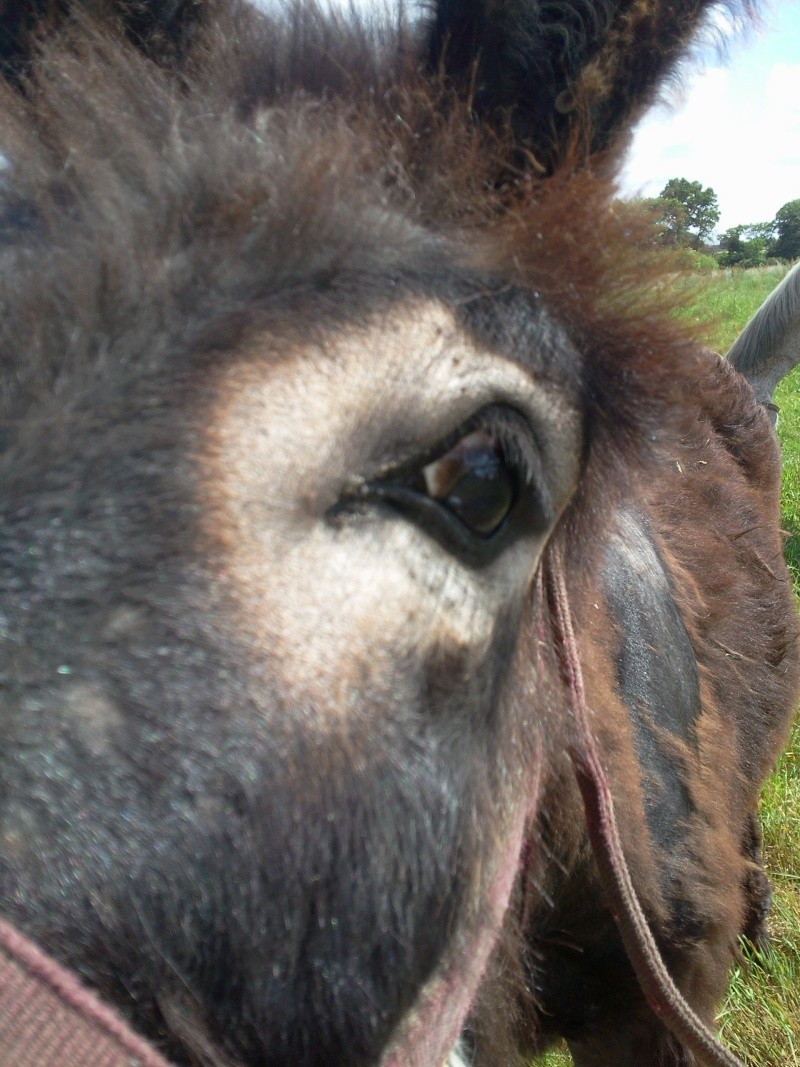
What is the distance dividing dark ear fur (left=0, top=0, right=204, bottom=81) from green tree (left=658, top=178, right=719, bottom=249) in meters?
0.81

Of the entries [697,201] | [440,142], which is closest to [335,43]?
[440,142]

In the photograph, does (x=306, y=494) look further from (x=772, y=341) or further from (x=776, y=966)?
(x=772, y=341)

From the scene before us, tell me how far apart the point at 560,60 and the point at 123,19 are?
0.67 meters

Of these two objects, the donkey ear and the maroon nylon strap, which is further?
the donkey ear

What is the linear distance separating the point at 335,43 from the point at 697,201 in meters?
1.01

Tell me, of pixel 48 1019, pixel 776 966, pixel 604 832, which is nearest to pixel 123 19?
pixel 48 1019

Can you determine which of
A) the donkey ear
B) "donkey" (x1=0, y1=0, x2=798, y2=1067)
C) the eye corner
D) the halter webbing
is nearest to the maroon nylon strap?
"donkey" (x1=0, y1=0, x2=798, y2=1067)

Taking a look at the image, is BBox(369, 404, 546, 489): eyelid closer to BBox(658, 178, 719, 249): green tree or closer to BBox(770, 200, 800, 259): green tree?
BBox(658, 178, 719, 249): green tree

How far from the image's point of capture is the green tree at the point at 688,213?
157 cm

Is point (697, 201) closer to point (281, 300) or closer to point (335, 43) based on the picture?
point (335, 43)

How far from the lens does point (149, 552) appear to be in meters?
0.91

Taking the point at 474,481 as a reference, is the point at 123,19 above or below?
above

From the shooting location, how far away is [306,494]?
3.24ft

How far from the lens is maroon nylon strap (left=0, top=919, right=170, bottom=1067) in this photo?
0.74 meters
